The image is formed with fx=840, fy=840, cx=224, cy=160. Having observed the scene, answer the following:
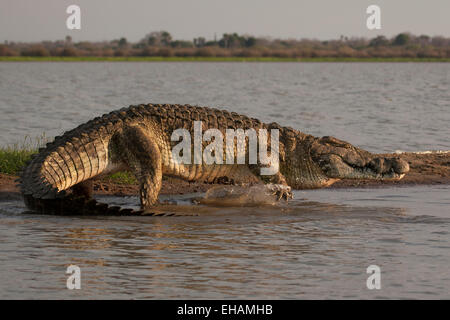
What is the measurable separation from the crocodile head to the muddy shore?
66.4 inches

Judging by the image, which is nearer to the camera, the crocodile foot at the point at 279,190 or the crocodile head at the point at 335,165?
the crocodile foot at the point at 279,190

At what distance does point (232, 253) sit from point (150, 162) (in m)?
2.17

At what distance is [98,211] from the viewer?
9.33 metres

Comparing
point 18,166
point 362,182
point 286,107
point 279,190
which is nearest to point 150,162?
point 279,190

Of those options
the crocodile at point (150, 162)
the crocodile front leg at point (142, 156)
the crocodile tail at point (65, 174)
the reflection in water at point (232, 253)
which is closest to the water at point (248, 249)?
the reflection in water at point (232, 253)

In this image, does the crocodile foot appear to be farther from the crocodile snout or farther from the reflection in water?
the crocodile snout

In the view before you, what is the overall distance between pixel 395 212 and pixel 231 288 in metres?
4.05

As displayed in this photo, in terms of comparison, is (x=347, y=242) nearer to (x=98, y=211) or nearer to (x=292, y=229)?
(x=292, y=229)

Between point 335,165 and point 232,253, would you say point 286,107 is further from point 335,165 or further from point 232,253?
point 232,253

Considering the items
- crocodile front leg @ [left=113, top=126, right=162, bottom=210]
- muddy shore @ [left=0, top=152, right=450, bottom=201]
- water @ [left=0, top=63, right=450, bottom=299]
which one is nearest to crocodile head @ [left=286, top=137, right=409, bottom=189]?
water @ [left=0, top=63, right=450, bottom=299]

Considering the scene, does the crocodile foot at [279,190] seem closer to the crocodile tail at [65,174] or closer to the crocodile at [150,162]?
the crocodile at [150,162]

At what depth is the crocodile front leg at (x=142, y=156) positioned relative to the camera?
9625 millimetres

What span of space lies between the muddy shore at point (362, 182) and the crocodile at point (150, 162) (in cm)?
107
